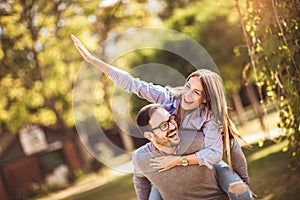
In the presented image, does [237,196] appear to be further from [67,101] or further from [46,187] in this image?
Answer: [46,187]

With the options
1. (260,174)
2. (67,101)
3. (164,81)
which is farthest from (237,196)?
(67,101)

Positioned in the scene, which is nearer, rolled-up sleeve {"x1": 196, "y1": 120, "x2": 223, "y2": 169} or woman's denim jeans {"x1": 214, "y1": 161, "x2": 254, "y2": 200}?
rolled-up sleeve {"x1": 196, "y1": 120, "x2": 223, "y2": 169}

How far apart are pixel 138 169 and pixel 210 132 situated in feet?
1.69

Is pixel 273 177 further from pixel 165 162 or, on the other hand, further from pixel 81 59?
pixel 81 59

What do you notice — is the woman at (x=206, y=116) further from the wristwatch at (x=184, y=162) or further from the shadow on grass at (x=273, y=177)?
the shadow on grass at (x=273, y=177)

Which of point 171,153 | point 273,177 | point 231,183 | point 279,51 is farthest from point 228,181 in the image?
point 273,177

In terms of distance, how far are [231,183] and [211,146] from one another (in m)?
0.30

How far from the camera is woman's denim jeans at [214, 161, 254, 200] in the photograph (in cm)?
382

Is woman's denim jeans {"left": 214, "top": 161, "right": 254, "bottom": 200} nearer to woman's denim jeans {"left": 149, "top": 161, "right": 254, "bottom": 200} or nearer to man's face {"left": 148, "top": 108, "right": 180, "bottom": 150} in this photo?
woman's denim jeans {"left": 149, "top": 161, "right": 254, "bottom": 200}

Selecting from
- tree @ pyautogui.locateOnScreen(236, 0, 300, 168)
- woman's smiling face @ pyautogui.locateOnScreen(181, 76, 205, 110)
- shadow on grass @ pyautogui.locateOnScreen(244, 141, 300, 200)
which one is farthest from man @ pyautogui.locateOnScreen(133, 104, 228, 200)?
shadow on grass @ pyautogui.locateOnScreen(244, 141, 300, 200)

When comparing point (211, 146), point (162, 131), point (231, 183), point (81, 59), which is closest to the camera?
point (162, 131)

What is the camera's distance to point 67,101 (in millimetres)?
27016

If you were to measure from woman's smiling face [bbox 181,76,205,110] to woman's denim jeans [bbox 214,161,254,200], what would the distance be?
1.41 ft

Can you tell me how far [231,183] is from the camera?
152 inches
